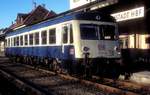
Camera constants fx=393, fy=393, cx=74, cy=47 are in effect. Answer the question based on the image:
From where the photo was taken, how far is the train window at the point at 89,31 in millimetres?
16359

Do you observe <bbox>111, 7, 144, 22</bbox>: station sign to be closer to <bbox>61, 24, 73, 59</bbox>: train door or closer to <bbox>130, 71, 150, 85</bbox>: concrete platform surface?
<bbox>130, 71, 150, 85</bbox>: concrete platform surface

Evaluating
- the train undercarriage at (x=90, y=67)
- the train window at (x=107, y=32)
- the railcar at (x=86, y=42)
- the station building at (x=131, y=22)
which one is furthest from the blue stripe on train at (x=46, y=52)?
the station building at (x=131, y=22)

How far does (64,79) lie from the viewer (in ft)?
55.4

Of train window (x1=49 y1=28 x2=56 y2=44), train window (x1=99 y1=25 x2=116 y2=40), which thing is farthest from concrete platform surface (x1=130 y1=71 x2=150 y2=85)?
train window (x1=49 y1=28 x2=56 y2=44)

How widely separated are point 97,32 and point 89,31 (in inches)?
14.1

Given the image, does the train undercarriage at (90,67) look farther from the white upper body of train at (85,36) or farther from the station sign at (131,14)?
the station sign at (131,14)

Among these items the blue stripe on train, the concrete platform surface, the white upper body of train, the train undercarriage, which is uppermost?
the white upper body of train

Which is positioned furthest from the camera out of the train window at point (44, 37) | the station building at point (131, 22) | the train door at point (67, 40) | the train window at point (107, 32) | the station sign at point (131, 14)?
the train window at point (44, 37)

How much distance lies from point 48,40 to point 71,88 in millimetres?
6690

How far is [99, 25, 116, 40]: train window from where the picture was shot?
16777 millimetres

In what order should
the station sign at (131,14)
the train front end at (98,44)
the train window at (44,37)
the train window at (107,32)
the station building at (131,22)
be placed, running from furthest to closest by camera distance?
the train window at (44,37)
the station building at (131,22)
the station sign at (131,14)
the train window at (107,32)
the train front end at (98,44)

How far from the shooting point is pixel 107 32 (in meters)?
17.0

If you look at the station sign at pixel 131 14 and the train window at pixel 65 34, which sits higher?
the station sign at pixel 131 14

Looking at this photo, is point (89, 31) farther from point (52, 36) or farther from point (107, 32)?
point (52, 36)
